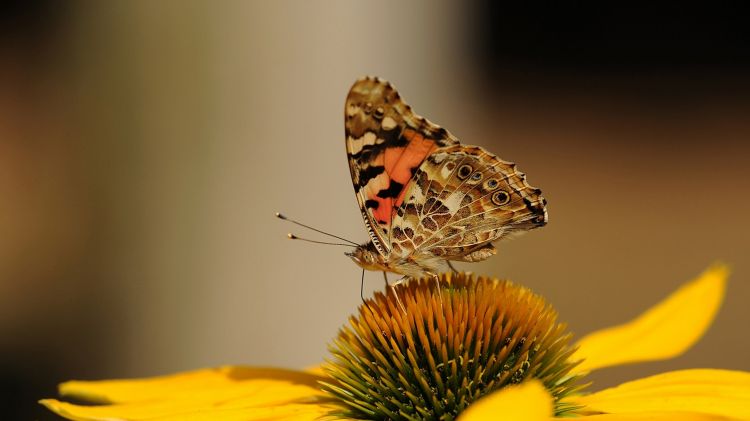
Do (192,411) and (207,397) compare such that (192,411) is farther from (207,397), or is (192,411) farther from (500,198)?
(500,198)

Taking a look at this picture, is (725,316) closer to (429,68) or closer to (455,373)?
(429,68)

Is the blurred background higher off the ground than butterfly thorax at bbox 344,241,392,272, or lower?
higher

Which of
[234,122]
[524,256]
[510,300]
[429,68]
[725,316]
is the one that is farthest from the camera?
[524,256]

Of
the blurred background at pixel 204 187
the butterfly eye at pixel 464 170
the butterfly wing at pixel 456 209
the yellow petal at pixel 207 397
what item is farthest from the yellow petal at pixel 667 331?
the blurred background at pixel 204 187

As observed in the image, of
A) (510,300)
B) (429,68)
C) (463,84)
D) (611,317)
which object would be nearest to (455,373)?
(510,300)

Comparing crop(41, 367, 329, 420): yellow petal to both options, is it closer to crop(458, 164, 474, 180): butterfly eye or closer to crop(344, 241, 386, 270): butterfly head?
crop(344, 241, 386, 270): butterfly head

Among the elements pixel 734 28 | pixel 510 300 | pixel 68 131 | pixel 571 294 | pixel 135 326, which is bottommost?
pixel 510 300

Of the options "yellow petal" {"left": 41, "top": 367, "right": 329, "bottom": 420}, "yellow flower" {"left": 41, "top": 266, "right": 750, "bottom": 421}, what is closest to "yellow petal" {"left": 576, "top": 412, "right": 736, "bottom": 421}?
"yellow flower" {"left": 41, "top": 266, "right": 750, "bottom": 421}
